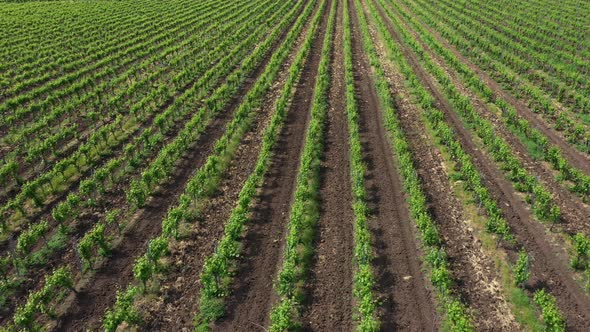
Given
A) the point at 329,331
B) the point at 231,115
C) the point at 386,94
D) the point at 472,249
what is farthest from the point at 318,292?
the point at 386,94

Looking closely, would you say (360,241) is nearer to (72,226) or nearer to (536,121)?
(72,226)

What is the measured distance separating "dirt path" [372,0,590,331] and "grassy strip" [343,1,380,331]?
261 inches

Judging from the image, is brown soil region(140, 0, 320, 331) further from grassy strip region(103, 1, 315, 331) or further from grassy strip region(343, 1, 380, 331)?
grassy strip region(343, 1, 380, 331)

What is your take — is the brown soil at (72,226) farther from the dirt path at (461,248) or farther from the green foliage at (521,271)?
the green foliage at (521,271)

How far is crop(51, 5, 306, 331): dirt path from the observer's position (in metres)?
15.7

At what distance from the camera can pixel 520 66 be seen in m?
40.4

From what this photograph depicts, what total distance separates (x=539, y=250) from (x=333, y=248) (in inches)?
355

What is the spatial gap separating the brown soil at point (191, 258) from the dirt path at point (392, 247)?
23.4 ft

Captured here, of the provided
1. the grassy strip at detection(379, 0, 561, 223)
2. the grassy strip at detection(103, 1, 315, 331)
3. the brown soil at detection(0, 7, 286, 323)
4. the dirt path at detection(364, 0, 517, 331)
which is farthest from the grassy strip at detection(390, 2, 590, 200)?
the brown soil at detection(0, 7, 286, 323)

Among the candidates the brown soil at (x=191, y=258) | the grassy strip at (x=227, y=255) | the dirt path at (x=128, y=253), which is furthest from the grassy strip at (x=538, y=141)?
the dirt path at (x=128, y=253)

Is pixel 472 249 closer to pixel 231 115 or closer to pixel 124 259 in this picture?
pixel 124 259

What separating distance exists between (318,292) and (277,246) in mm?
3195

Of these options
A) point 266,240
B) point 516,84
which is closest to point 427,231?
point 266,240

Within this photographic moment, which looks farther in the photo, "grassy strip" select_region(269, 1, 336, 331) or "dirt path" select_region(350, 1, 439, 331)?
"dirt path" select_region(350, 1, 439, 331)
